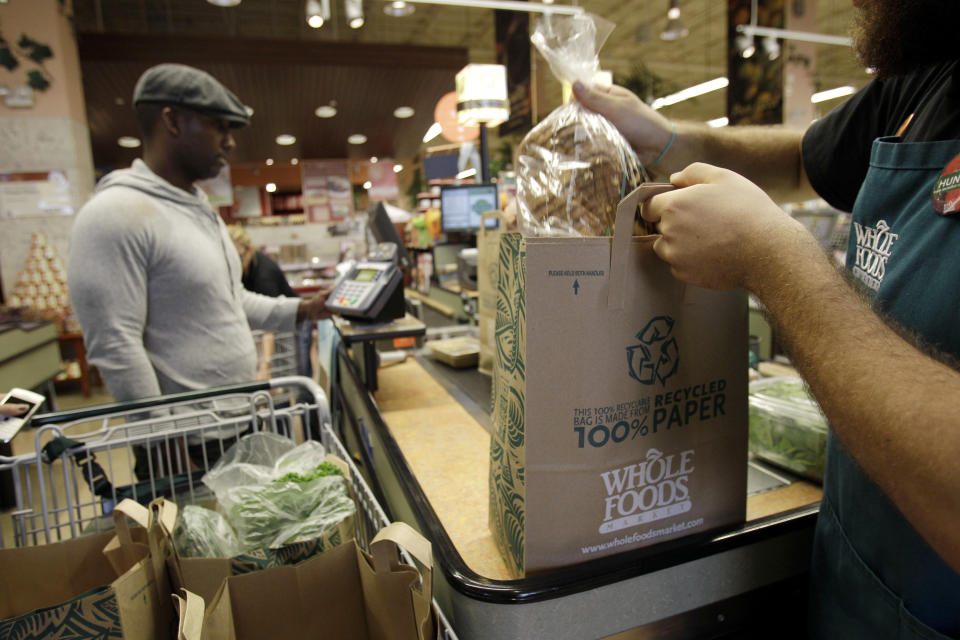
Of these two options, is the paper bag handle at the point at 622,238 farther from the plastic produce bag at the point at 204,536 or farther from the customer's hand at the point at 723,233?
the plastic produce bag at the point at 204,536

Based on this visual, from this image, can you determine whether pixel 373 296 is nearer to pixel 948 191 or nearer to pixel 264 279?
pixel 948 191

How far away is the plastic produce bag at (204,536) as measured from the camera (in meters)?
1.00

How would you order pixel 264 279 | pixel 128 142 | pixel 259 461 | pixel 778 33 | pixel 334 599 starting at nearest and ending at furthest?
1. pixel 334 599
2. pixel 259 461
3. pixel 264 279
4. pixel 778 33
5. pixel 128 142

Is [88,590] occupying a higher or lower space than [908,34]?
lower

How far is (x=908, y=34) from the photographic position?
0.74m

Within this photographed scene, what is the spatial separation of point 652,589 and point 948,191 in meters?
0.66

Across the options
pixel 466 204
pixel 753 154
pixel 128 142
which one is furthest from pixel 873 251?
pixel 128 142

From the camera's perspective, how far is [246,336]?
2.05m

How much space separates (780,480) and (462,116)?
11.5ft

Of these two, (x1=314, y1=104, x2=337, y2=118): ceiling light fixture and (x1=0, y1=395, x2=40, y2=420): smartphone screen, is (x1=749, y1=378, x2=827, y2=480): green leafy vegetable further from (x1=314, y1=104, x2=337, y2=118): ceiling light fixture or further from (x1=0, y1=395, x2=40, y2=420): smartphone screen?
(x1=314, y1=104, x2=337, y2=118): ceiling light fixture

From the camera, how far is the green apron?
65 centimetres

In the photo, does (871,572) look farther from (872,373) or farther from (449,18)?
A: (449,18)

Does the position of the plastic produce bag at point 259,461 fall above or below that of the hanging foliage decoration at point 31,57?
below

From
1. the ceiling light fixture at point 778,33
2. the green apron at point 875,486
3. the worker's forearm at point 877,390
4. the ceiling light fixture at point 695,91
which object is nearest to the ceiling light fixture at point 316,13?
the ceiling light fixture at point 778,33
